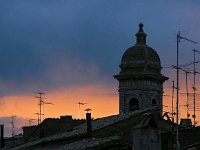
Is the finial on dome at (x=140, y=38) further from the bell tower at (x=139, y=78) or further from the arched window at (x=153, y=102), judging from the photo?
the arched window at (x=153, y=102)

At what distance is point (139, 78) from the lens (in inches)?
2501

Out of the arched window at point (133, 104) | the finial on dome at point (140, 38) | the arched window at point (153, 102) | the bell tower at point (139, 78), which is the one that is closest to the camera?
the arched window at point (153, 102)

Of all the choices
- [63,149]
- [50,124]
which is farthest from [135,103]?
[63,149]

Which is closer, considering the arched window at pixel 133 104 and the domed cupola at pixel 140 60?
the domed cupola at pixel 140 60

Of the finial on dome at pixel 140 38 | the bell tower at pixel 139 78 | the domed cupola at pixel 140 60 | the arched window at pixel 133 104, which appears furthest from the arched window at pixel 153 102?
the finial on dome at pixel 140 38

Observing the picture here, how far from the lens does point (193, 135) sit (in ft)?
135

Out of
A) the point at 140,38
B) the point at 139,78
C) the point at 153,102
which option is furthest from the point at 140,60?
the point at 153,102

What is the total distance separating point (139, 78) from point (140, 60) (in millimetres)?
1692

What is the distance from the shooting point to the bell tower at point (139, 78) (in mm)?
63184

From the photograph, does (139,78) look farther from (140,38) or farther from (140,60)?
(140,38)

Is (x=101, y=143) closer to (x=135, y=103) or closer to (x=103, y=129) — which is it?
(x=103, y=129)

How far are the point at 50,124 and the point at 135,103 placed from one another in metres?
8.03

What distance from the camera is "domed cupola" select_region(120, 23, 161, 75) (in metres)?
63.1

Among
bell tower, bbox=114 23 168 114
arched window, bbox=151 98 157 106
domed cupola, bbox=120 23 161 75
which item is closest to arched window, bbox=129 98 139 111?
bell tower, bbox=114 23 168 114
